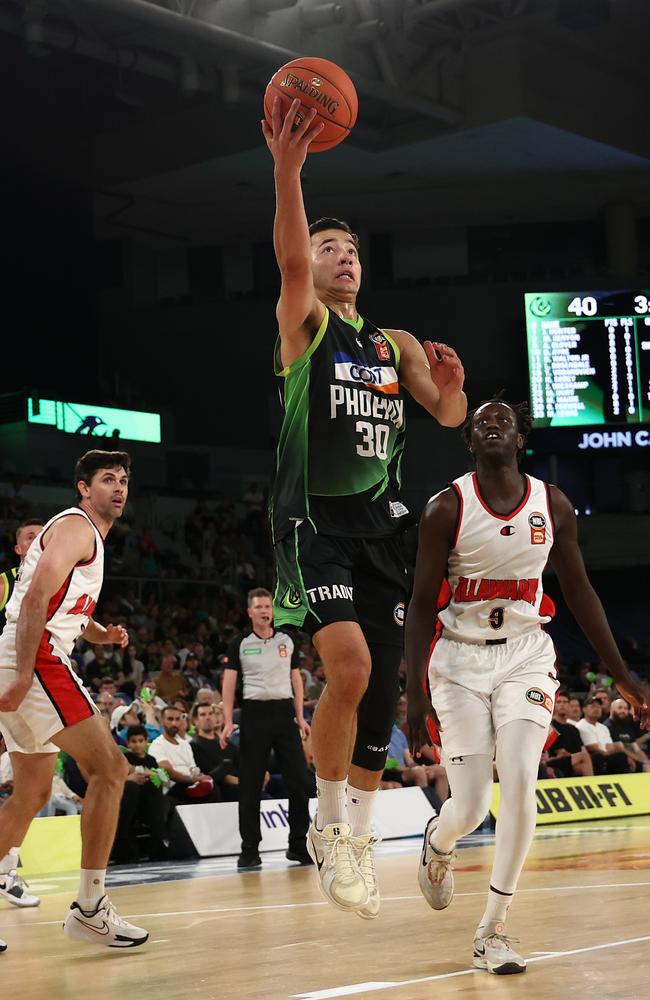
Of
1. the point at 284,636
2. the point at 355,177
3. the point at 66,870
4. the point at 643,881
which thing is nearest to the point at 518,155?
the point at 355,177

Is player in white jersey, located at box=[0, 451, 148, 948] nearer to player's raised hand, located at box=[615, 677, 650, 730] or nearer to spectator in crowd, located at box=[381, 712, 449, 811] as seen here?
player's raised hand, located at box=[615, 677, 650, 730]

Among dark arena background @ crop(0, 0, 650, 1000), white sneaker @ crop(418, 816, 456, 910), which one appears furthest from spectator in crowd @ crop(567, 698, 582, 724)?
white sneaker @ crop(418, 816, 456, 910)

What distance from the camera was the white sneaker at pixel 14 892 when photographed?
780 cm

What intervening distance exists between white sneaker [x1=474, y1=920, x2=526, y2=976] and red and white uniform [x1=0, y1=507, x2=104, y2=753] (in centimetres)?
→ 207

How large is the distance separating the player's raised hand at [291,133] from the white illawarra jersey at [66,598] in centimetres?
194

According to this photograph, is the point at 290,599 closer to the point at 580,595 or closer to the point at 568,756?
the point at 580,595

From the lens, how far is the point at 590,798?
1476 centimetres

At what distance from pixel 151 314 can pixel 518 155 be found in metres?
8.79

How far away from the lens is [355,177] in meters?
25.4

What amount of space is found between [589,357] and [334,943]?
17.3 m

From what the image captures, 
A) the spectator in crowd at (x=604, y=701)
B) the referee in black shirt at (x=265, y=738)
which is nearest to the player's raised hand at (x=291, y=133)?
the referee in black shirt at (x=265, y=738)

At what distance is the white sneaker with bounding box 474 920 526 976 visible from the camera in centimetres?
428

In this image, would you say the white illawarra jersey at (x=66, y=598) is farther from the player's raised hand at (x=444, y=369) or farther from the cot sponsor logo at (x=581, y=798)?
the cot sponsor logo at (x=581, y=798)

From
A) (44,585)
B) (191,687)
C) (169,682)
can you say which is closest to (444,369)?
(44,585)
